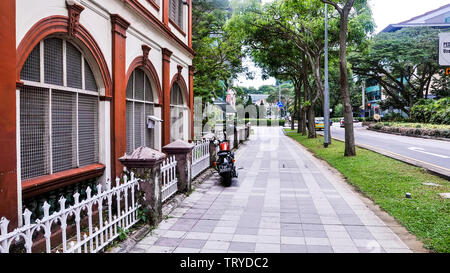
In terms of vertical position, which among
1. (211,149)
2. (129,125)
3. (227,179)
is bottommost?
(227,179)

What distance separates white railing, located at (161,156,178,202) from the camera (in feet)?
20.2

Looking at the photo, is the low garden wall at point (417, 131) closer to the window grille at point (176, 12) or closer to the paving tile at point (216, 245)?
the window grille at point (176, 12)

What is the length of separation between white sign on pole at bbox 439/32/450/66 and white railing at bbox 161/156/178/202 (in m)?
4.74

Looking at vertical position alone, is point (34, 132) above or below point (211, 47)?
below

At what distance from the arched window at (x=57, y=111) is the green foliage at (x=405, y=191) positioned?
17.8 ft

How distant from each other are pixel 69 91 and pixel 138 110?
287cm

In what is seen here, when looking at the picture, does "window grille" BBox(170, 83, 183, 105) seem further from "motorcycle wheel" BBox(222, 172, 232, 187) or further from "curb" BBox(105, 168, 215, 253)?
"curb" BBox(105, 168, 215, 253)

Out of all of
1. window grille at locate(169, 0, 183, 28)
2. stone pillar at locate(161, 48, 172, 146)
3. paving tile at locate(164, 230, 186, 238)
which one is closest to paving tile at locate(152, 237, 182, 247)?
paving tile at locate(164, 230, 186, 238)

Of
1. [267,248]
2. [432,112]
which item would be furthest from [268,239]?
[432,112]

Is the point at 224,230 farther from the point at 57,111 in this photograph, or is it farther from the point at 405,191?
the point at 405,191

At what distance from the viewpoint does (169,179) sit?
6.59 meters

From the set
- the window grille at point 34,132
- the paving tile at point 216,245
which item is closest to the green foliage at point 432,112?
the paving tile at point 216,245

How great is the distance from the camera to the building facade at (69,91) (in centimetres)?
362

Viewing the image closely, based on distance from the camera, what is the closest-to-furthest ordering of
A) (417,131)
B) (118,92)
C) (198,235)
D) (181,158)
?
(198,235), (118,92), (181,158), (417,131)
